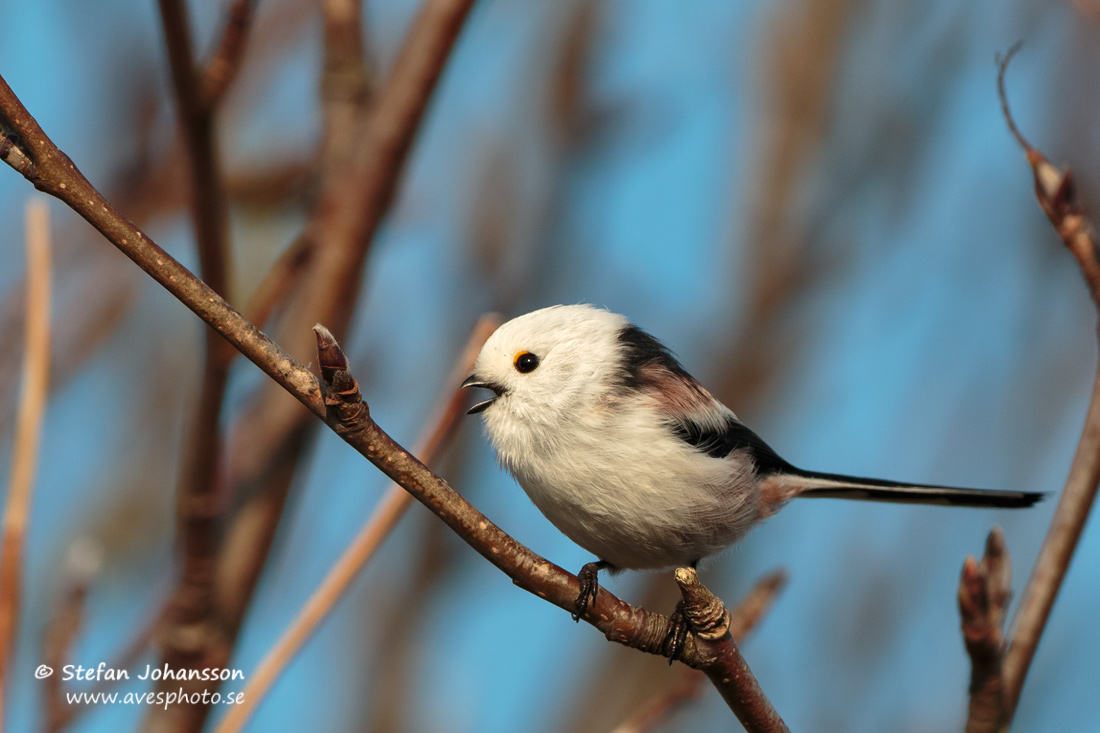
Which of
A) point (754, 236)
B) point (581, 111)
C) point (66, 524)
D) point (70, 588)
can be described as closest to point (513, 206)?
point (581, 111)

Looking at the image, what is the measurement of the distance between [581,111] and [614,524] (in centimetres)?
287

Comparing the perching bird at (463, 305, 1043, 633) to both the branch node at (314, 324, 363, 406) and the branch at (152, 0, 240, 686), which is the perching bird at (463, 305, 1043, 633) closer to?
the branch at (152, 0, 240, 686)

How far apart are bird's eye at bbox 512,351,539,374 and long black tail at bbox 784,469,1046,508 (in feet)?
2.93

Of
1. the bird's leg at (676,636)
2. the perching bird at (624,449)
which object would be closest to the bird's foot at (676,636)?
the bird's leg at (676,636)

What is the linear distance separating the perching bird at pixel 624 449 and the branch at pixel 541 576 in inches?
18.4

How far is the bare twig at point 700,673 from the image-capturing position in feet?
6.26

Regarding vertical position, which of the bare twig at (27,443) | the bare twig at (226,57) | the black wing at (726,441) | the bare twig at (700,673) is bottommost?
the bare twig at (700,673)

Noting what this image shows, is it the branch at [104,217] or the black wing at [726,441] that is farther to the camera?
the black wing at [726,441]

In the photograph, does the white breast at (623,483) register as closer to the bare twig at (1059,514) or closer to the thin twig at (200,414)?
the thin twig at (200,414)

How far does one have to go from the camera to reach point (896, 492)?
2.70 meters

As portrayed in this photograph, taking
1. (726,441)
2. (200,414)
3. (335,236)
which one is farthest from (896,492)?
(200,414)

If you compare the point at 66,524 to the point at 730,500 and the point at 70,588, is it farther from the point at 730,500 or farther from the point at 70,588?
the point at 730,500

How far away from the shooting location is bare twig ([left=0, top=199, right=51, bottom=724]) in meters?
1.32

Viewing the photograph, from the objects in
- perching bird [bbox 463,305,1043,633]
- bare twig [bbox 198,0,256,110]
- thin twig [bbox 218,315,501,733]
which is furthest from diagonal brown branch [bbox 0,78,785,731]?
bare twig [bbox 198,0,256,110]
